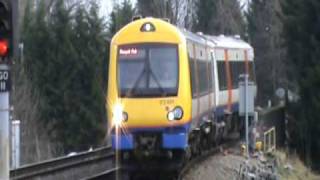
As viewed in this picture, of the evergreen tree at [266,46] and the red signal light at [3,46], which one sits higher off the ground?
the evergreen tree at [266,46]

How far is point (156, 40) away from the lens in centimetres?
1812

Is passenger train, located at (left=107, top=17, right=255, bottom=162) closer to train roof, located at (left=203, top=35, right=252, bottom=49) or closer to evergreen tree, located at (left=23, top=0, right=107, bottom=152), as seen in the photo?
train roof, located at (left=203, top=35, right=252, bottom=49)

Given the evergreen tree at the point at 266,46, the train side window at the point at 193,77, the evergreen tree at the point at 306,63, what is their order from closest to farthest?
the train side window at the point at 193,77 → the evergreen tree at the point at 306,63 → the evergreen tree at the point at 266,46

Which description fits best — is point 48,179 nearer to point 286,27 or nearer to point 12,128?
point 12,128

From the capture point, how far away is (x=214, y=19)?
65062mm

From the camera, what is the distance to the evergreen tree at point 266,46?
204 feet

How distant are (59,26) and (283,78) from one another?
2502 centimetres

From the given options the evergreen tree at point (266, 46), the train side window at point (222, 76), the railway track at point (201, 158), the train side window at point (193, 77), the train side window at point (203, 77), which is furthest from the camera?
the evergreen tree at point (266, 46)

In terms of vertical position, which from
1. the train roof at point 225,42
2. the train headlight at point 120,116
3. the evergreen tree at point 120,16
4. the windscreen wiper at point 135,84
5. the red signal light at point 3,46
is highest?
the evergreen tree at point 120,16

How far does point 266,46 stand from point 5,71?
53833 mm

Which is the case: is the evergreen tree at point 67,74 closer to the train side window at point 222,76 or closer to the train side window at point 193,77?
the train side window at point 222,76

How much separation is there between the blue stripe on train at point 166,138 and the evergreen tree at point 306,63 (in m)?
26.6

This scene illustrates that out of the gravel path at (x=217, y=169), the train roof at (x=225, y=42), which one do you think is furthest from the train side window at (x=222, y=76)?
the gravel path at (x=217, y=169)

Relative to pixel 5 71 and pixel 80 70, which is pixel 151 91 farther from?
pixel 80 70
